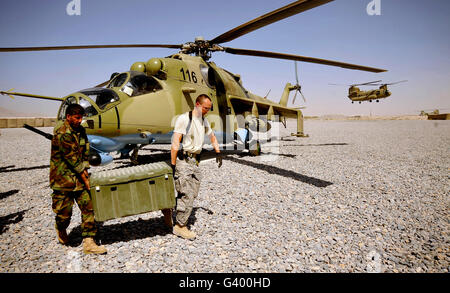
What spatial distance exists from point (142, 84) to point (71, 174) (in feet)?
13.0

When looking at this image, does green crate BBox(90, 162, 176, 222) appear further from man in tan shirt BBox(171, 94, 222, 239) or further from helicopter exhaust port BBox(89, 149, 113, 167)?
helicopter exhaust port BBox(89, 149, 113, 167)

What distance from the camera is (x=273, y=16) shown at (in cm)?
457

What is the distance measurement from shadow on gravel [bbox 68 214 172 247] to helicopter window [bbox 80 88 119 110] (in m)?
2.94

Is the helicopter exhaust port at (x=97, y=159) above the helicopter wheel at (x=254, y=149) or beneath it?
above

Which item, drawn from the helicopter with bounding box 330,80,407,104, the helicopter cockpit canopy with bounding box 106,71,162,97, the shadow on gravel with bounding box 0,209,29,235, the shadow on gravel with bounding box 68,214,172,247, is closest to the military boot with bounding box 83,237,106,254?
the shadow on gravel with bounding box 68,214,172,247

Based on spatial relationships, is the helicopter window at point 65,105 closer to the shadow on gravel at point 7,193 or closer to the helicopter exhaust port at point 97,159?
the helicopter exhaust port at point 97,159

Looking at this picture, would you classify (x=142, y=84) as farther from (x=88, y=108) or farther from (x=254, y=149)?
(x=254, y=149)

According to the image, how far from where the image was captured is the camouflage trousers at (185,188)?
10.8ft

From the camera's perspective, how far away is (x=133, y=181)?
303 cm

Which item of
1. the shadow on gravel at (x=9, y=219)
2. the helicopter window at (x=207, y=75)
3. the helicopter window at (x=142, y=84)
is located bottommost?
the shadow on gravel at (x=9, y=219)

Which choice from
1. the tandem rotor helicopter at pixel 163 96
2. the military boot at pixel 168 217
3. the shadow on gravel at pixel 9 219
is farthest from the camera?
the tandem rotor helicopter at pixel 163 96

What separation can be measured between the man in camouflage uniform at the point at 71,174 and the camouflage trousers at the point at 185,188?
1111mm

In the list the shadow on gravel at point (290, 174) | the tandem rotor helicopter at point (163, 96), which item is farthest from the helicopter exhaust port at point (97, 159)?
the shadow on gravel at point (290, 174)

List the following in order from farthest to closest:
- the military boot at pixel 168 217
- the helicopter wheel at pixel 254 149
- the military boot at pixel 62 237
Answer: the helicopter wheel at pixel 254 149, the military boot at pixel 168 217, the military boot at pixel 62 237
